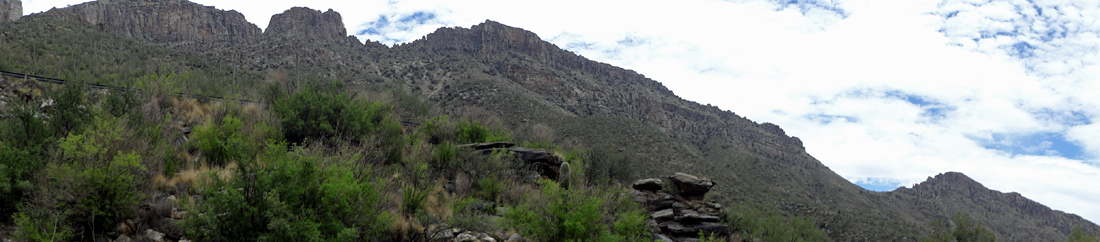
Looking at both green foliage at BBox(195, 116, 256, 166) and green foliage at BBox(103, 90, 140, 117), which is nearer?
green foliage at BBox(195, 116, 256, 166)

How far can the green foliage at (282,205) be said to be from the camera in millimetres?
9578

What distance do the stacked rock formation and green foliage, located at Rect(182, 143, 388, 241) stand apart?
13.9 m

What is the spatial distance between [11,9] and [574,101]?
71.4 meters

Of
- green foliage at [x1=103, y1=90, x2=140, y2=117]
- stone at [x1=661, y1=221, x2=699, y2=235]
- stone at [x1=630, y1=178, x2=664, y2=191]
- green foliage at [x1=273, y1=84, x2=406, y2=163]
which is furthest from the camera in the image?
stone at [x1=630, y1=178, x2=664, y2=191]

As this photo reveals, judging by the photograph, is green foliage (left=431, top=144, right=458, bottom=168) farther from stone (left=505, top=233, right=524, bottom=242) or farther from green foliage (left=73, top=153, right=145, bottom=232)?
green foliage (left=73, top=153, right=145, bottom=232)

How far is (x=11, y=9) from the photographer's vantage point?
68688mm

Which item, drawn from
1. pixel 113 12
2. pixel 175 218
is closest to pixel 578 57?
pixel 113 12

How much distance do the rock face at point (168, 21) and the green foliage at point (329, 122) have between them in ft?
218

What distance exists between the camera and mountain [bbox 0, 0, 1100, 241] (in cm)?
5206

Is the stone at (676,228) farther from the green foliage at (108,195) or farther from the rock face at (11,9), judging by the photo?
the rock face at (11,9)

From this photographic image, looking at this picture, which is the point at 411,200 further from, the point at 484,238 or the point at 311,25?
the point at 311,25

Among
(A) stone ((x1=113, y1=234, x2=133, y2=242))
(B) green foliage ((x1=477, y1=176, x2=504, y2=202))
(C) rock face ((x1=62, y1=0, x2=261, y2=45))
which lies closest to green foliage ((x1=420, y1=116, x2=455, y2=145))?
(B) green foliage ((x1=477, y1=176, x2=504, y2=202))

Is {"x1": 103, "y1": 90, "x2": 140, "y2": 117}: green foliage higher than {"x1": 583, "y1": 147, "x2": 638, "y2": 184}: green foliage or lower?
higher

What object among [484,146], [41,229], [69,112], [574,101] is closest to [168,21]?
[574,101]
